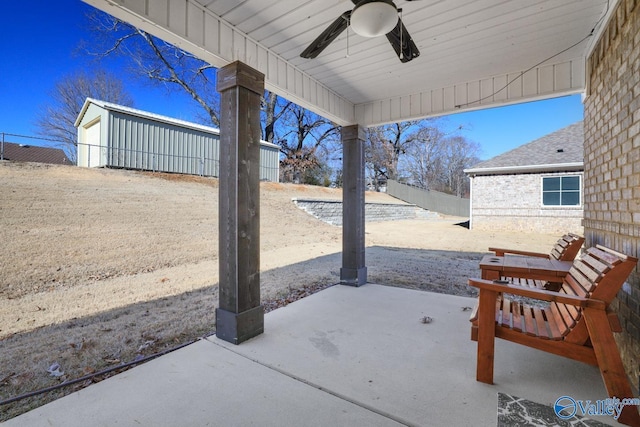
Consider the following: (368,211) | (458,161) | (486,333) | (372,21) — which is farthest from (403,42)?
(458,161)

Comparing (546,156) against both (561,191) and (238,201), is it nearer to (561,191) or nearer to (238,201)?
(561,191)

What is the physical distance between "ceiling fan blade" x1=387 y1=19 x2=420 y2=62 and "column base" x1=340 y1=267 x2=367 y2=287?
2.93m

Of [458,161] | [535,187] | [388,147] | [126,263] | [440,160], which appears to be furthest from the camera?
[458,161]

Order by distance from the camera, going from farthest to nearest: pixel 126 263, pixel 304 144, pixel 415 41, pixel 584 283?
pixel 304 144
pixel 126 263
pixel 415 41
pixel 584 283

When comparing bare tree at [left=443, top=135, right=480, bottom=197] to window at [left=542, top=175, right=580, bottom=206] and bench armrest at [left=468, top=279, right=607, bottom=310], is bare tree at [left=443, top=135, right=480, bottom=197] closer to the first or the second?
window at [left=542, top=175, right=580, bottom=206]

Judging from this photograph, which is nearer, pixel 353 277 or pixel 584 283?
pixel 584 283

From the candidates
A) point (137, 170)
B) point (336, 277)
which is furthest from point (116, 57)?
point (336, 277)

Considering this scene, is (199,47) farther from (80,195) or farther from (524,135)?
(524,135)

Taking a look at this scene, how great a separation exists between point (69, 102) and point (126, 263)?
21246 millimetres

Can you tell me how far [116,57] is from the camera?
17391 millimetres

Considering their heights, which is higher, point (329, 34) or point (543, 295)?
point (329, 34)

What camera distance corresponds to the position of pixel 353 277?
4.68 meters

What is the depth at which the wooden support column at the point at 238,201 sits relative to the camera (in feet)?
8.87

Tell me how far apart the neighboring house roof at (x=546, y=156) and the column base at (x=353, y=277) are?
1115cm
